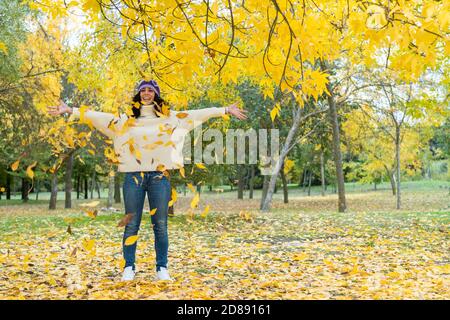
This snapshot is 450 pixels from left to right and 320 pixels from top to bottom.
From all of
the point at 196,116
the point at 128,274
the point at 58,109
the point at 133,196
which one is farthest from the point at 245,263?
the point at 58,109

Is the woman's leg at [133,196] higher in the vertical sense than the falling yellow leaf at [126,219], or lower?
higher

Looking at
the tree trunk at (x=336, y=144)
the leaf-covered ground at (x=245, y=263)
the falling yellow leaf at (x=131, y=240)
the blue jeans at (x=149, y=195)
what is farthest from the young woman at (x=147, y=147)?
the tree trunk at (x=336, y=144)

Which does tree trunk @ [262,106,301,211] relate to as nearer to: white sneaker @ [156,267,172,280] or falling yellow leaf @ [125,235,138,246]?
white sneaker @ [156,267,172,280]

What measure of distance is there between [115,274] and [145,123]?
64.3 inches

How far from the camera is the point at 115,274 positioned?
5344 mm

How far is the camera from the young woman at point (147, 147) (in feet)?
15.1

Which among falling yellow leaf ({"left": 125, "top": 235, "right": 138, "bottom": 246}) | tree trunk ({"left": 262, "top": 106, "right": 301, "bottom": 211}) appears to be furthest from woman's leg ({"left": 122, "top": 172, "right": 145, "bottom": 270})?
tree trunk ({"left": 262, "top": 106, "right": 301, "bottom": 211})

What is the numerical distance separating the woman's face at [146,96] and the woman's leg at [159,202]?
629 millimetres

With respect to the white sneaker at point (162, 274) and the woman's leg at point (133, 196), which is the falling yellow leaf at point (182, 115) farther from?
the white sneaker at point (162, 274)

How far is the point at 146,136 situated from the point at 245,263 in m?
2.20

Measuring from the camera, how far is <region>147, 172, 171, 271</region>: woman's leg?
4641mm

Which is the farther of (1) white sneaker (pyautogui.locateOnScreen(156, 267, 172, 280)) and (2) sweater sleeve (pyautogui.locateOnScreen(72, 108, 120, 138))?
(1) white sneaker (pyautogui.locateOnScreen(156, 267, 172, 280))

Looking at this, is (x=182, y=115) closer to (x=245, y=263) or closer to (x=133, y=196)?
(x=133, y=196)

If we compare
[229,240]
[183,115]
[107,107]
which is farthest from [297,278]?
[107,107]
